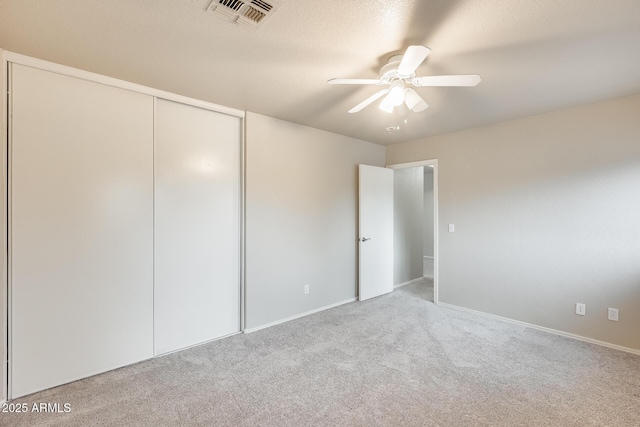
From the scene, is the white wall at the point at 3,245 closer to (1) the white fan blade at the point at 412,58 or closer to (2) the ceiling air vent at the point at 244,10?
(2) the ceiling air vent at the point at 244,10

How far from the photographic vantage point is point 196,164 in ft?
9.21

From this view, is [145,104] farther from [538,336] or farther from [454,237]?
[538,336]

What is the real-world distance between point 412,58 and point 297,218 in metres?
2.30

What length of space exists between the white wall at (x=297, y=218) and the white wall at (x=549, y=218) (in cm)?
137

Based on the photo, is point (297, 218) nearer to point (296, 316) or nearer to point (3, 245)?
point (296, 316)

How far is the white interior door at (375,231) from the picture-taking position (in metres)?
4.14

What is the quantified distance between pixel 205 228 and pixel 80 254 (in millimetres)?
989

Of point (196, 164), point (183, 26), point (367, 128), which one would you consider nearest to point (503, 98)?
point (367, 128)

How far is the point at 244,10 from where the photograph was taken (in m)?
1.55

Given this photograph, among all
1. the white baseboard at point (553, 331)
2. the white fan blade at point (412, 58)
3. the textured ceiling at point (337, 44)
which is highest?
the textured ceiling at point (337, 44)

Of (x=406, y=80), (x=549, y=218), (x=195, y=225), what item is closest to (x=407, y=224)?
(x=549, y=218)

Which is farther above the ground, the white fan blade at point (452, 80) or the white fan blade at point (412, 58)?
the white fan blade at point (412, 58)

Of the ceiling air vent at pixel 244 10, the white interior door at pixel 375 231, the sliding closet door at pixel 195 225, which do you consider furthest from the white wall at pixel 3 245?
the white interior door at pixel 375 231

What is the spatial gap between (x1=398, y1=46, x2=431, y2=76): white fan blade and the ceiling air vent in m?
0.77
